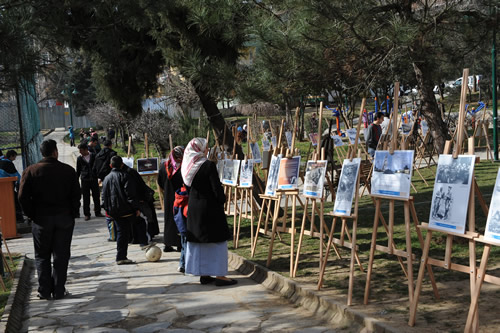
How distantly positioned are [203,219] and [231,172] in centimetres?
299

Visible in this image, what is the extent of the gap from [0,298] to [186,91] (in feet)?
95.6

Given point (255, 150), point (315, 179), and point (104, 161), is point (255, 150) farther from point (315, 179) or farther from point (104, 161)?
point (315, 179)

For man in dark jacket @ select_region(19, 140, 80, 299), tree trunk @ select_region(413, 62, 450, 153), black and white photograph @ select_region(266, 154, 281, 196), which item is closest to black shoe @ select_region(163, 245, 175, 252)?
black and white photograph @ select_region(266, 154, 281, 196)

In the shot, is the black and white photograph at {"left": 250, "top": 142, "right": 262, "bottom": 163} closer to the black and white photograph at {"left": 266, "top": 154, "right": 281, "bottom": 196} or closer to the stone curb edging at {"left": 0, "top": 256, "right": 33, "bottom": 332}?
the black and white photograph at {"left": 266, "top": 154, "right": 281, "bottom": 196}

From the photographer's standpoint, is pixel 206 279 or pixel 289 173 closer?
pixel 206 279

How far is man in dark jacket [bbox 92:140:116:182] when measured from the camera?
A: 47.2 feet

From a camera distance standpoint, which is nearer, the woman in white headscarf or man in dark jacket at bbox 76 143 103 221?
the woman in white headscarf

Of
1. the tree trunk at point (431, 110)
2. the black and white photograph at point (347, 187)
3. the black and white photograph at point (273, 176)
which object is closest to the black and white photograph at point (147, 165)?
the black and white photograph at point (273, 176)

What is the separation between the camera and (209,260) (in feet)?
26.1

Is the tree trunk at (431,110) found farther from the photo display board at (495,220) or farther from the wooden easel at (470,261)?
the photo display board at (495,220)

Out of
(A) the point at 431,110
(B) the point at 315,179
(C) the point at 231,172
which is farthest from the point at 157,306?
(A) the point at 431,110

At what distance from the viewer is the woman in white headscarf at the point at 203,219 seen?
7863 millimetres

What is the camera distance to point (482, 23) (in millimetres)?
8164

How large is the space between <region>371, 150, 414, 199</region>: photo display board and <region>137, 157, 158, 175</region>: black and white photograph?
1010 centimetres
